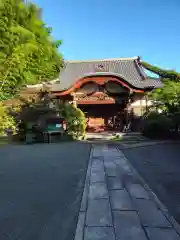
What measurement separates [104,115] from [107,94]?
1848 mm

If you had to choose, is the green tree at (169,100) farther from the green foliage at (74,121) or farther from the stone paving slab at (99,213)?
the stone paving slab at (99,213)

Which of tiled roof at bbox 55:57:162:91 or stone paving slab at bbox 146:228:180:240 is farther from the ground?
tiled roof at bbox 55:57:162:91

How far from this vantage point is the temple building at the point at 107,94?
17016 millimetres

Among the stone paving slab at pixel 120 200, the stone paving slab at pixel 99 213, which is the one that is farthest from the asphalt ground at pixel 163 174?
the stone paving slab at pixel 99 213

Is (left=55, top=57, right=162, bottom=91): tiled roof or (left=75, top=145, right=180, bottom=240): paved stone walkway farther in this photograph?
(left=55, top=57, right=162, bottom=91): tiled roof

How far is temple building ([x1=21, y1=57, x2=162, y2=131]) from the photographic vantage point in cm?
1702

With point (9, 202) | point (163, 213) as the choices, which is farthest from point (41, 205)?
point (163, 213)

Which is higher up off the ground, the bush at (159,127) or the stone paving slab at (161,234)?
the bush at (159,127)

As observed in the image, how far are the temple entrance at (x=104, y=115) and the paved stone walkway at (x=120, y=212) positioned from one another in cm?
1319

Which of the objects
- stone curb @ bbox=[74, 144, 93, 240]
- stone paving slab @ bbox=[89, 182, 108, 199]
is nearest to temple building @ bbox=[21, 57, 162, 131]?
stone paving slab @ bbox=[89, 182, 108, 199]

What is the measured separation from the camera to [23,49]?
722 inches

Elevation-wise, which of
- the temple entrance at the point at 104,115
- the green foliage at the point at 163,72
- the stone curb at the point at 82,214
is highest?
the green foliage at the point at 163,72

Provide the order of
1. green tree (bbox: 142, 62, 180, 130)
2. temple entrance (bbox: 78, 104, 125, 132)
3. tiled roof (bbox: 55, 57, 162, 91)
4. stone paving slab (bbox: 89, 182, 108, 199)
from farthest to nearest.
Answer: tiled roof (bbox: 55, 57, 162, 91)
temple entrance (bbox: 78, 104, 125, 132)
green tree (bbox: 142, 62, 180, 130)
stone paving slab (bbox: 89, 182, 108, 199)

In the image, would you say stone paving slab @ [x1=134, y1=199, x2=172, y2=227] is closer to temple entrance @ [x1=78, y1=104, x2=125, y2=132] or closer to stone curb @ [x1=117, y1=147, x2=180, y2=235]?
Result: stone curb @ [x1=117, y1=147, x2=180, y2=235]
